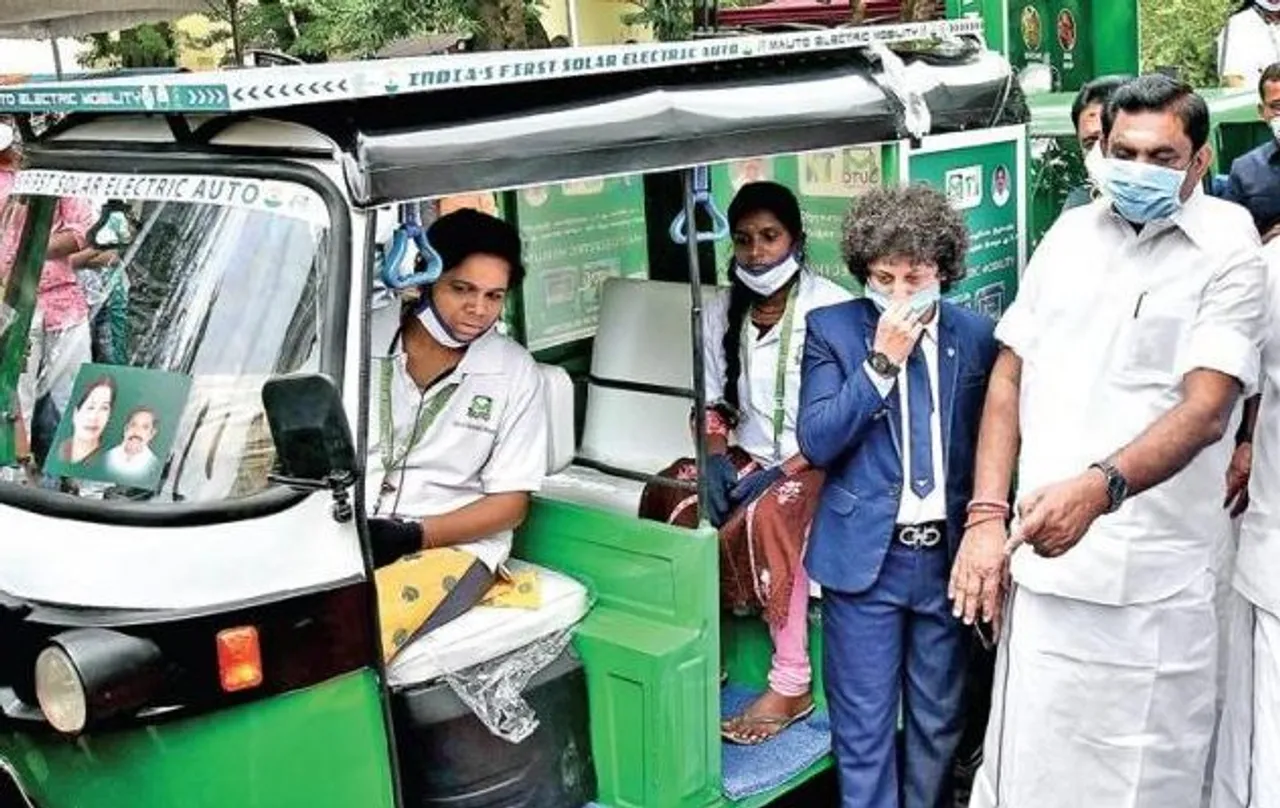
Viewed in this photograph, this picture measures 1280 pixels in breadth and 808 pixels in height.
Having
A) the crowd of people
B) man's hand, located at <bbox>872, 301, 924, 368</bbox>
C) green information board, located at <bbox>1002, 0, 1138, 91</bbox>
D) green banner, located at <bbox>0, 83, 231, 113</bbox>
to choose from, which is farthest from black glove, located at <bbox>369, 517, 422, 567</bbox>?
green information board, located at <bbox>1002, 0, 1138, 91</bbox>

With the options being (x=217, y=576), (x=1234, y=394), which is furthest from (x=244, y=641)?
(x=1234, y=394)

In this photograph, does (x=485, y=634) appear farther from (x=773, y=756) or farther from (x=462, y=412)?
(x=773, y=756)

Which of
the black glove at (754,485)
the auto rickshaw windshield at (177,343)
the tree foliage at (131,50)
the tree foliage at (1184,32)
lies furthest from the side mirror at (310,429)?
the tree foliage at (1184,32)

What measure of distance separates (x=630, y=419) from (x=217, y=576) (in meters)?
1.79

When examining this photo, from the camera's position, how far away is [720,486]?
4.02 meters

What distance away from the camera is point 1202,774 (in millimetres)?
3514

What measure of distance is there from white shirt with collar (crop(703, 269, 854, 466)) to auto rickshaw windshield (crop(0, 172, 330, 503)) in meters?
1.47

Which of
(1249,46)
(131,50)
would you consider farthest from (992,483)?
(131,50)

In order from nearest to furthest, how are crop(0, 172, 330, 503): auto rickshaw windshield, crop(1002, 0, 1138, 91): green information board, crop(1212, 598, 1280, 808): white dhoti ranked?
crop(0, 172, 330, 503): auto rickshaw windshield < crop(1212, 598, 1280, 808): white dhoti < crop(1002, 0, 1138, 91): green information board

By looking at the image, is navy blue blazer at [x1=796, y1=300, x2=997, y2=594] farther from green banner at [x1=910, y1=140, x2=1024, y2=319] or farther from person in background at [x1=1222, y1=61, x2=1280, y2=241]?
person in background at [x1=1222, y1=61, x2=1280, y2=241]

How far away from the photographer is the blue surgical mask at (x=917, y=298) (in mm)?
3564

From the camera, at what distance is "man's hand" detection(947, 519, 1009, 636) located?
136 inches

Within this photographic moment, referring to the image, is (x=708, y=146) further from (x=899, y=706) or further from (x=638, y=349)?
(x=899, y=706)

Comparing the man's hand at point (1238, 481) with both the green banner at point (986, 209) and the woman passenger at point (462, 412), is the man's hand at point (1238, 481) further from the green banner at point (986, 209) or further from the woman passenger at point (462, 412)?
the woman passenger at point (462, 412)
